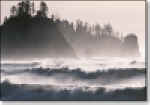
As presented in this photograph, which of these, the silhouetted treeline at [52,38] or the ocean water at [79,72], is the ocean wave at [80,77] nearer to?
the ocean water at [79,72]

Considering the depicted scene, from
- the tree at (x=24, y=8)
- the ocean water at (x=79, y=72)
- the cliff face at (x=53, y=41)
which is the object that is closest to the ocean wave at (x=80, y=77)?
the ocean water at (x=79, y=72)

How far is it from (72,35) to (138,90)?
0.57 metres

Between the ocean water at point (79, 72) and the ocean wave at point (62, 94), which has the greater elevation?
the ocean water at point (79, 72)

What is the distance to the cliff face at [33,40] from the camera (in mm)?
2045

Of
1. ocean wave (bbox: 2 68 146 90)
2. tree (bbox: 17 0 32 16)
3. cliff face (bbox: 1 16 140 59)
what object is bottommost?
ocean wave (bbox: 2 68 146 90)

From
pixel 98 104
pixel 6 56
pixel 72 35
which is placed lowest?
pixel 98 104

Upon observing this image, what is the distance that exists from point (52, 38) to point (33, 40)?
0.13 metres

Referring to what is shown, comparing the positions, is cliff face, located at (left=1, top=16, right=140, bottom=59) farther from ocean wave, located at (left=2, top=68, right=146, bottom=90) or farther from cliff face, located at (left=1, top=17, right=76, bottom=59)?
ocean wave, located at (left=2, top=68, right=146, bottom=90)

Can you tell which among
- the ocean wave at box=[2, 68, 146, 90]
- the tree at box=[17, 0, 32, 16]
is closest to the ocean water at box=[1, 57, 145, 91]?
the ocean wave at box=[2, 68, 146, 90]

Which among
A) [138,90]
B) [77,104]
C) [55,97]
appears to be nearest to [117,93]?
[138,90]

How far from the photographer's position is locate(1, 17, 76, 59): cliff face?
2045 millimetres

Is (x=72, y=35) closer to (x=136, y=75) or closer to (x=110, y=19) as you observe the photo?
(x=110, y=19)

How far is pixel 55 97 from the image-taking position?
203cm

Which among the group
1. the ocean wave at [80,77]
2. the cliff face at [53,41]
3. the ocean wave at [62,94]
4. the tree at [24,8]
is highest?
the tree at [24,8]
